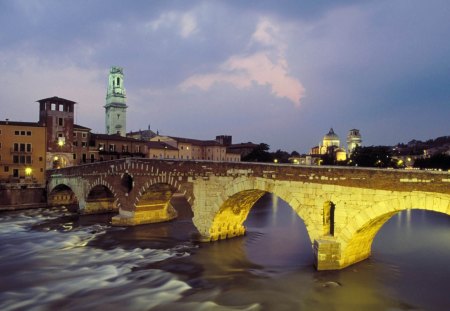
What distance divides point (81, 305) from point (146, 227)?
46.1 ft

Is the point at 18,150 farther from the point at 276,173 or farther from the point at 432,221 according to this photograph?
A: the point at 432,221

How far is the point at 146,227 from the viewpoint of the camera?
94.2 ft

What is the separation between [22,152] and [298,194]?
3630cm

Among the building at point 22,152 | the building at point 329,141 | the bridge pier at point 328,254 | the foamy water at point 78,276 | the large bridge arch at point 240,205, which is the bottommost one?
the foamy water at point 78,276

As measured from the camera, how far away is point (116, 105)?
3226 inches

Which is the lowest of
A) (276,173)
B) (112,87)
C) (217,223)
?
(217,223)

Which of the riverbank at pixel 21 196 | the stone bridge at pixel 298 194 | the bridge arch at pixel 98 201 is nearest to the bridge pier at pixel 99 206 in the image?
the bridge arch at pixel 98 201

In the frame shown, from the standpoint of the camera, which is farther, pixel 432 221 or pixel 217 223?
pixel 432 221

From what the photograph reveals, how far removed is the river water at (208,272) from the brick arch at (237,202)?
2.73ft

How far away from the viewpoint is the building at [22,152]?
1702 inches

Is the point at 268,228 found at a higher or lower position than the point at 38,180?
lower

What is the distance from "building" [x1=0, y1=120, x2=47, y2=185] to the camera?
43.2 m

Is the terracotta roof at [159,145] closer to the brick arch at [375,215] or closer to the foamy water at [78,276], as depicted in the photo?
the foamy water at [78,276]

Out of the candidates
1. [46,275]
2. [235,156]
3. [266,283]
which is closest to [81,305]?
[46,275]
